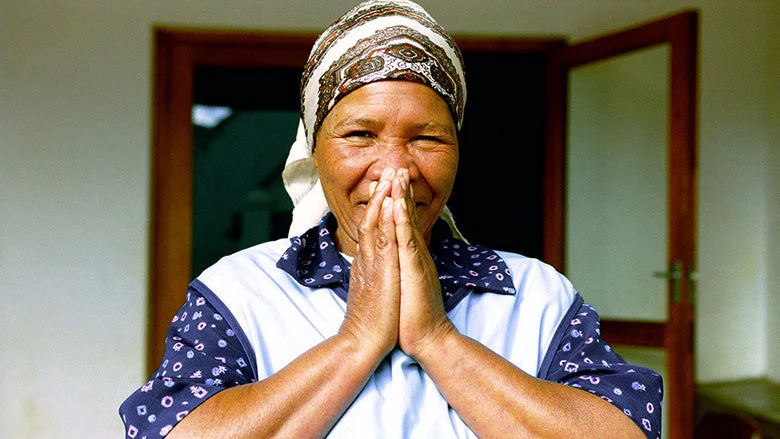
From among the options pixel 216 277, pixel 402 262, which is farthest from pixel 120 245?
pixel 402 262

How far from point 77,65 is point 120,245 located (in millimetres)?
844

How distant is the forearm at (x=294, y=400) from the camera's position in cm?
101

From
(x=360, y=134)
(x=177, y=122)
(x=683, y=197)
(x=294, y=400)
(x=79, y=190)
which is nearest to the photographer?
(x=294, y=400)

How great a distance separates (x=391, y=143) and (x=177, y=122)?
255 centimetres

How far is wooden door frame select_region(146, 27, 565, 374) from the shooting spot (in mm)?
3480

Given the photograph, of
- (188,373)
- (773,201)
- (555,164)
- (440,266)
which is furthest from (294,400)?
(773,201)

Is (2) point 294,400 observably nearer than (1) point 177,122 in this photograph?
Yes

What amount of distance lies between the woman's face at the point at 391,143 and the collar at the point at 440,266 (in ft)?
0.29

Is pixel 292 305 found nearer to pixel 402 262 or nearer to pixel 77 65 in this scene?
pixel 402 262

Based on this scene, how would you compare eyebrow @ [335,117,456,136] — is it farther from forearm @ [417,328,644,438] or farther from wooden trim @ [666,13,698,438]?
wooden trim @ [666,13,698,438]

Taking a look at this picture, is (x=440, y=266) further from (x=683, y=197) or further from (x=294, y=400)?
(x=683, y=197)

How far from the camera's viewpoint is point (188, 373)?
1062 mm

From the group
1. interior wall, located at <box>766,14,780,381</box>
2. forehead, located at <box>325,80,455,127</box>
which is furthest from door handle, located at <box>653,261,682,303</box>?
forehead, located at <box>325,80,455,127</box>

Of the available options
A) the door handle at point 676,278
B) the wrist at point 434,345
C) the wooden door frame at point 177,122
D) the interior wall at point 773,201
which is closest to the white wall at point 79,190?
the wooden door frame at point 177,122
